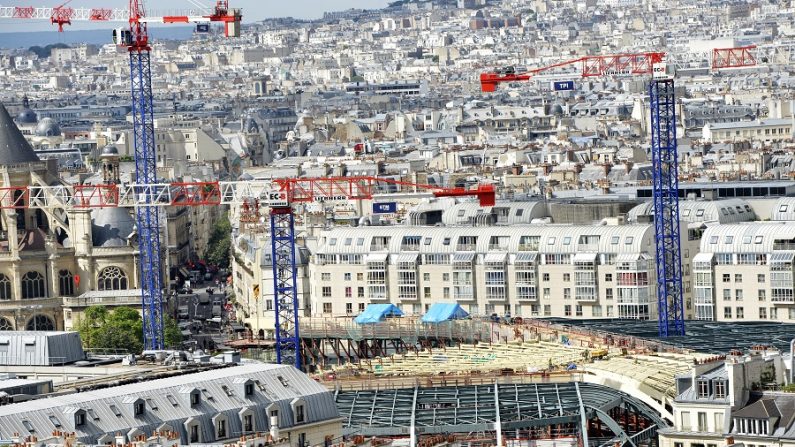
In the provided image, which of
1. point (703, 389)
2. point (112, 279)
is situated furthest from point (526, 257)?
point (703, 389)

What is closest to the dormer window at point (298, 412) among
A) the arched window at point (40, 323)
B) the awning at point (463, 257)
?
the awning at point (463, 257)

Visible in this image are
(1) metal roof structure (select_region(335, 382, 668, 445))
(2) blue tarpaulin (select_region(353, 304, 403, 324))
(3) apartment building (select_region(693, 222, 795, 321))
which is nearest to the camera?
(1) metal roof structure (select_region(335, 382, 668, 445))

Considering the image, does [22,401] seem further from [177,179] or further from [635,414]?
[177,179]

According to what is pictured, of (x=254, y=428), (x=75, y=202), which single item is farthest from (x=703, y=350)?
(x=75, y=202)

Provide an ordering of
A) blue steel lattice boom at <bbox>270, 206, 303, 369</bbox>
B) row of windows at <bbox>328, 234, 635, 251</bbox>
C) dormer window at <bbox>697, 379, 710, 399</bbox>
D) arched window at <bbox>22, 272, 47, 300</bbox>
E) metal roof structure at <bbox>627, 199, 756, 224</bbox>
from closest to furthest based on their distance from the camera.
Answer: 1. dormer window at <bbox>697, 379, 710, 399</bbox>
2. blue steel lattice boom at <bbox>270, 206, 303, 369</bbox>
3. row of windows at <bbox>328, 234, 635, 251</bbox>
4. metal roof structure at <bbox>627, 199, 756, 224</bbox>
5. arched window at <bbox>22, 272, 47, 300</bbox>

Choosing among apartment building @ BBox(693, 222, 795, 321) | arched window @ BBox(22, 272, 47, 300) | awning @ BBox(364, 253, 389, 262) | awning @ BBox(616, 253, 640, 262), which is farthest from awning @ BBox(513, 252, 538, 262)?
arched window @ BBox(22, 272, 47, 300)

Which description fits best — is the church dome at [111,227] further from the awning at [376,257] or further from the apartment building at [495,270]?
the awning at [376,257]

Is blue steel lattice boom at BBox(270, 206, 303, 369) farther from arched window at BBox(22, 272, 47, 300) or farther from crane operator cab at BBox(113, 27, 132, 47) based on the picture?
crane operator cab at BBox(113, 27, 132, 47)
